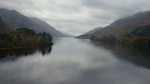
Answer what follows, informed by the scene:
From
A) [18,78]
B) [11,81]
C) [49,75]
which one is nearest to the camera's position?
[11,81]

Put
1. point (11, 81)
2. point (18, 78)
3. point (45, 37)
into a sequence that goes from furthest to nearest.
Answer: point (45, 37), point (18, 78), point (11, 81)

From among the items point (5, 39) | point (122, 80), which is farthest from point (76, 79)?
point (5, 39)

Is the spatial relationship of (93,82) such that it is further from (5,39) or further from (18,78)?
(5,39)

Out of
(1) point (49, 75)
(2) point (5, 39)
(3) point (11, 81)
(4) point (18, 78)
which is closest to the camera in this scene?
(3) point (11, 81)

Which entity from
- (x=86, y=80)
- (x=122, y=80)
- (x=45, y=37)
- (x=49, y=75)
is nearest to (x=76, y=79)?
(x=86, y=80)

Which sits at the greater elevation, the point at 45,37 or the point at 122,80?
the point at 45,37

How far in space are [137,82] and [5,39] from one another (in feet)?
342

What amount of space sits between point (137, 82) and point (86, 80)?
14.1 meters

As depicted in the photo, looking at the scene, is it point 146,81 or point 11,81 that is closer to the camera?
point 11,81

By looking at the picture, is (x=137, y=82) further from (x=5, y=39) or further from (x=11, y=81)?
(x=5, y=39)

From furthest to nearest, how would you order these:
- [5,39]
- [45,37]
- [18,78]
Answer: [45,37] < [5,39] < [18,78]

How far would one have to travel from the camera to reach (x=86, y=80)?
55.3 m

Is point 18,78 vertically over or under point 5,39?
under

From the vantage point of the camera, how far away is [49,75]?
59094 millimetres
